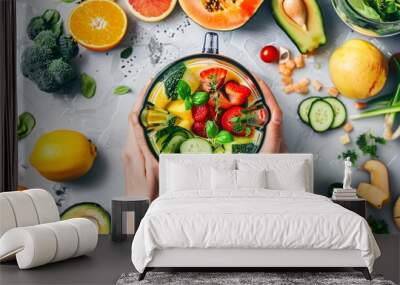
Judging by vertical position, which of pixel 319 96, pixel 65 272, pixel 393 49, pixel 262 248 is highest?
pixel 393 49

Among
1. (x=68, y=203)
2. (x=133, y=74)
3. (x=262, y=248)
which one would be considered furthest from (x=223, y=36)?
(x=262, y=248)

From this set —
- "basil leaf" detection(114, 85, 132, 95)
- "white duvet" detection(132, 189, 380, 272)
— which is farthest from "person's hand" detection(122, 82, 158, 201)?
"white duvet" detection(132, 189, 380, 272)

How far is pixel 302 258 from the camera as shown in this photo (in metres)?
4.95

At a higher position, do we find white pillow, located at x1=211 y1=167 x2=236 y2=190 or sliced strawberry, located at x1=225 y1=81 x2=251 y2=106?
sliced strawberry, located at x1=225 y1=81 x2=251 y2=106

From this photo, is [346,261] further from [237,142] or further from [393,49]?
[393,49]

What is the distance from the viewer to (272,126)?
23.4 ft

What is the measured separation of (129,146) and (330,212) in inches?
114

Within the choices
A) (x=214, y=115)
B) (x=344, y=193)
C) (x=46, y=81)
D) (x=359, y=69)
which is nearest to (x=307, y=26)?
(x=359, y=69)

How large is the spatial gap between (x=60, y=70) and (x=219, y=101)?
177 cm

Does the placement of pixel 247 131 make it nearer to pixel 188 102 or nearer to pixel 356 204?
pixel 188 102

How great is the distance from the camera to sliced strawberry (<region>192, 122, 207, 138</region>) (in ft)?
23.5

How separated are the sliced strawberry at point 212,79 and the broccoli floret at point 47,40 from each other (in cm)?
167

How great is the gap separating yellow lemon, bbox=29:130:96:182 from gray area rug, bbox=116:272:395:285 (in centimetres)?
231

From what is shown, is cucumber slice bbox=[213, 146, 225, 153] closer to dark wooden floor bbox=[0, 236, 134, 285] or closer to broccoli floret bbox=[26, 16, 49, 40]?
dark wooden floor bbox=[0, 236, 134, 285]
